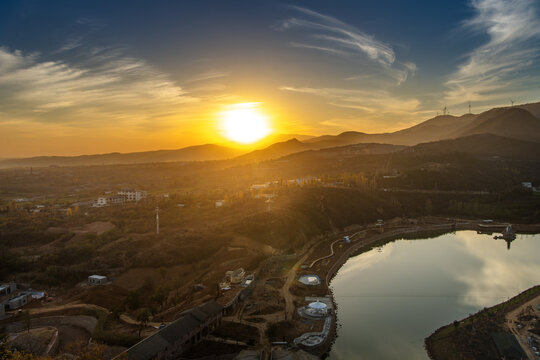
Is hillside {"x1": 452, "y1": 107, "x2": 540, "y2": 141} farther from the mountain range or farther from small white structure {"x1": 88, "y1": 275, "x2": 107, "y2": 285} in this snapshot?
small white structure {"x1": 88, "y1": 275, "x2": 107, "y2": 285}

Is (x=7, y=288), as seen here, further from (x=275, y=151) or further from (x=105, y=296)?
(x=275, y=151)

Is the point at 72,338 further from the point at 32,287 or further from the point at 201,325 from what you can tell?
the point at 32,287

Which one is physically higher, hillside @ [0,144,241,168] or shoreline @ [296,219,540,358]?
hillside @ [0,144,241,168]

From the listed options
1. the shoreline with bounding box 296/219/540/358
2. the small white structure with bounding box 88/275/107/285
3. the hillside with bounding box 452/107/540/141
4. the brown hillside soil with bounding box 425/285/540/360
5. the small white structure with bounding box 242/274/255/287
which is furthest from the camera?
the hillside with bounding box 452/107/540/141

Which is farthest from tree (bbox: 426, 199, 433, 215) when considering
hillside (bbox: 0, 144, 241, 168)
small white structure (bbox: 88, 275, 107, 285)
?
hillside (bbox: 0, 144, 241, 168)

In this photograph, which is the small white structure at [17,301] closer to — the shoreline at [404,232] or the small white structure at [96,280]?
the small white structure at [96,280]

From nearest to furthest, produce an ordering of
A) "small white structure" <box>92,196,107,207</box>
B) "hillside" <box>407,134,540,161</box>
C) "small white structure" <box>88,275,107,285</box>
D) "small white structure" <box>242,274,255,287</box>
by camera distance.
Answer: "small white structure" <box>242,274,255,287</box> < "small white structure" <box>88,275,107,285</box> < "small white structure" <box>92,196,107,207</box> < "hillside" <box>407,134,540,161</box>
